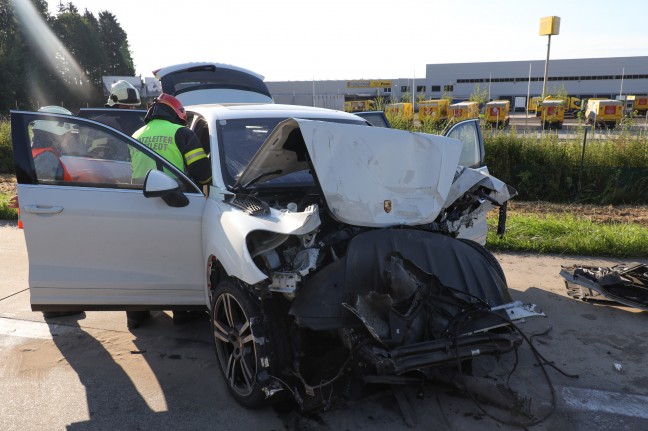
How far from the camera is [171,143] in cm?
436

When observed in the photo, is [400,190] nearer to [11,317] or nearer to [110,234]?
[110,234]

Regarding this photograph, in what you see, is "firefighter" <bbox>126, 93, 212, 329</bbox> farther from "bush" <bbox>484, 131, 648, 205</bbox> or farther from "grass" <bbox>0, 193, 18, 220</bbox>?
"bush" <bbox>484, 131, 648, 205</bbox>

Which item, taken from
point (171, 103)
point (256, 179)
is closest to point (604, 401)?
point (256, 179)

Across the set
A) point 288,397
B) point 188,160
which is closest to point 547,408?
point 288,397

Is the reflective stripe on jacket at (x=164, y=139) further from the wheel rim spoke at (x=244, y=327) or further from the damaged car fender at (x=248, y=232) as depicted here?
the wheel rim spoke at (x=244, y=327)

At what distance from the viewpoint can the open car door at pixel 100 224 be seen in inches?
151

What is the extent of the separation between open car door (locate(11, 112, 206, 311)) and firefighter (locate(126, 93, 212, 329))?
0.22ft

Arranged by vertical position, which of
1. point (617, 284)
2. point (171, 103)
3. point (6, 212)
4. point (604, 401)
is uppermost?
point (171, 103)

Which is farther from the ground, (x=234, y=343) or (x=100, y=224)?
(x=100, y=224)

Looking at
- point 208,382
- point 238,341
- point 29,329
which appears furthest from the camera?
point 29,329

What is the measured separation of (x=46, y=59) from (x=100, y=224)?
213ft

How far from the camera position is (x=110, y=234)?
12.7ft

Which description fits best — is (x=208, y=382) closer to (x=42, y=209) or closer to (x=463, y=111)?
Result: (x=42, y=209)

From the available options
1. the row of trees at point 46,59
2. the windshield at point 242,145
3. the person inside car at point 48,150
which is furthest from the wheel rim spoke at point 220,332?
the row of trees at point 46,59
